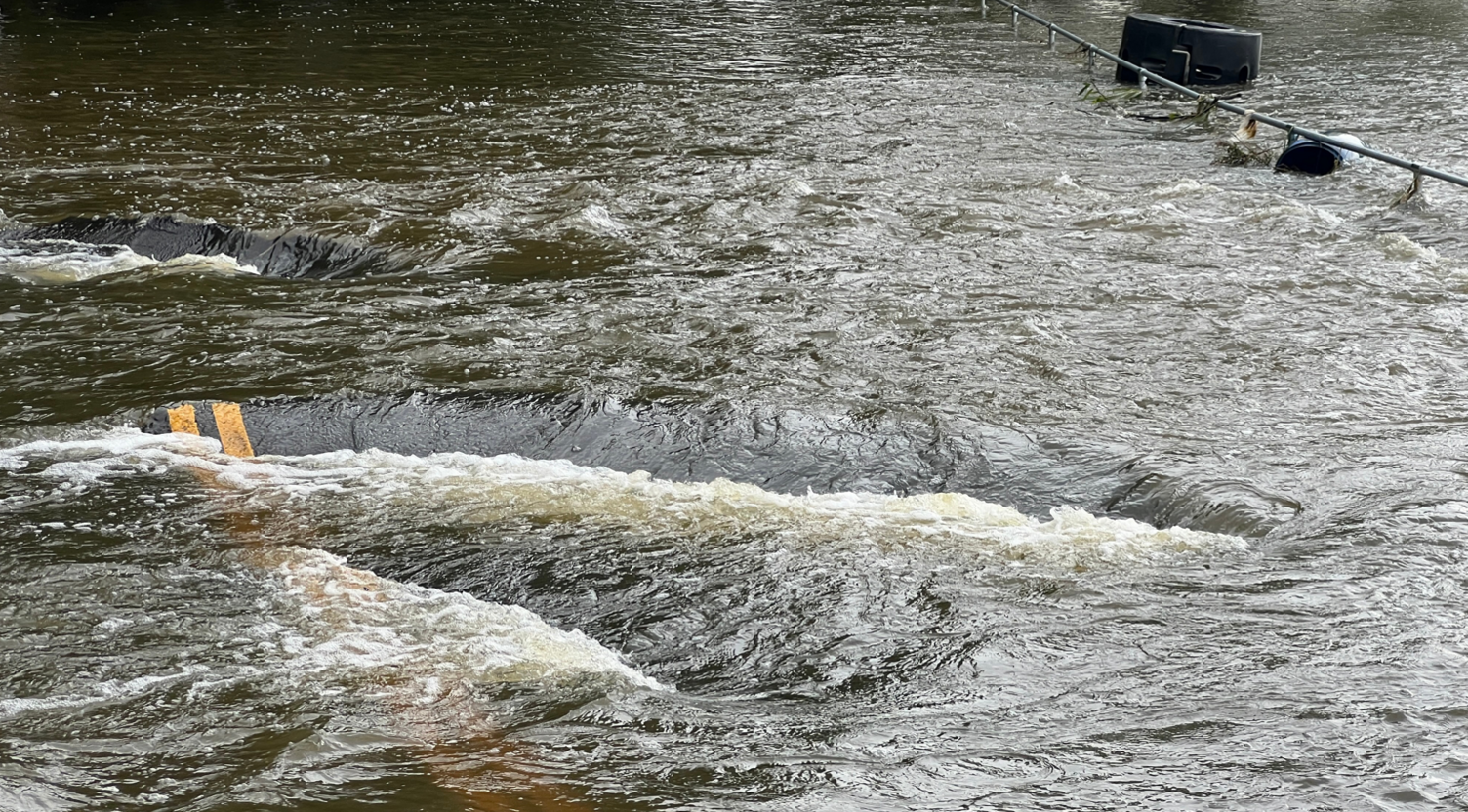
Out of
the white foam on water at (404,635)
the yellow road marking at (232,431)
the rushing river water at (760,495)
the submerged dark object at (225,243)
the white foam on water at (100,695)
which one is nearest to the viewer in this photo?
the rushing river water at (760,495)

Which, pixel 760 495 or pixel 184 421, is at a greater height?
pixel 184 421

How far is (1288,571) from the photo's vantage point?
518 cm

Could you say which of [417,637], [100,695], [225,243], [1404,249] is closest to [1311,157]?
[1404,249]

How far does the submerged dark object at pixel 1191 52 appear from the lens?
17.0 m

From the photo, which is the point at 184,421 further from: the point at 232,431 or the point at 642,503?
the point at 642,503

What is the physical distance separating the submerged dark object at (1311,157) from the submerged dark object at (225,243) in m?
8.44

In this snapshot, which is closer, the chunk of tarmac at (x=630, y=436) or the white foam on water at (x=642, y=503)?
the white foam on water at (x=642, y=503)

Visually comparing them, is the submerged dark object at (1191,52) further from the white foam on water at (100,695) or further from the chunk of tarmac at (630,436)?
the white foam on water at (100,695)

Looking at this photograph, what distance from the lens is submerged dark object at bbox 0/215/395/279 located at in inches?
383

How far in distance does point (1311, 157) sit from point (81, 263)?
10803mm

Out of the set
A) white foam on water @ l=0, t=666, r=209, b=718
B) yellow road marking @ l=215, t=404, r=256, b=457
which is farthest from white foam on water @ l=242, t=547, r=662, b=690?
yellow road marking @ l=215, t=404, r=256, b=457

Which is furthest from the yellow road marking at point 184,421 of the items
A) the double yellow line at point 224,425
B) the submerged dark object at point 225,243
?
the submerged dark object at point 225,243

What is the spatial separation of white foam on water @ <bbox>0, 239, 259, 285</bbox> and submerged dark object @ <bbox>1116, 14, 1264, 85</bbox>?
12675mm

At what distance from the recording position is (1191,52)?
56.3 feet
